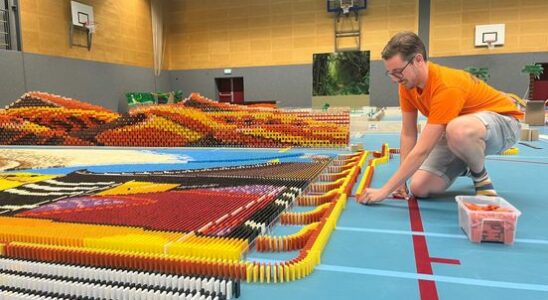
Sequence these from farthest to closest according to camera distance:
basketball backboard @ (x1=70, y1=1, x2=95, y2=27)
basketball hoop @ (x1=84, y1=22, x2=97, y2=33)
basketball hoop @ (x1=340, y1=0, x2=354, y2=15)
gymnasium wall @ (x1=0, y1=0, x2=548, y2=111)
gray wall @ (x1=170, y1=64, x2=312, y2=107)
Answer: gray wall @ (x1=170, y1=64, x2=312, y2=107) < basketball hoop @ (x1=340, y1=0, x2=354, y2=15) < basketball hoop @ (x1=84, y1=22, x2=97, y2=33) < basketball backboard @ (x1=70, y1=1, x2=95, y2=27) < gymnasium wall @ (x1=0, y1=0, x2=548, y2=111)

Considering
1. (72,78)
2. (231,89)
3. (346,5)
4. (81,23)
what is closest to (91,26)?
(81,23)

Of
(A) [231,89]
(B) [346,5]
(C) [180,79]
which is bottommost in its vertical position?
(A) [231,89]

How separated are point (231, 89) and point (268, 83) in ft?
6.21

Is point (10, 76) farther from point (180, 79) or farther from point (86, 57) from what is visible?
A: point (180, 79)

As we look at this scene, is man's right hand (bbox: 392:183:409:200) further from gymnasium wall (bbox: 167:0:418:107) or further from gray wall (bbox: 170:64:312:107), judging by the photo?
gray wall (bbox: 170:64:312:107)

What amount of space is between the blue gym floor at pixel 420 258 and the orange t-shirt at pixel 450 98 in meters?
0.56

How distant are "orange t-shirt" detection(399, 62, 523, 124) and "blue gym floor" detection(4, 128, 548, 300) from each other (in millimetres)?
563

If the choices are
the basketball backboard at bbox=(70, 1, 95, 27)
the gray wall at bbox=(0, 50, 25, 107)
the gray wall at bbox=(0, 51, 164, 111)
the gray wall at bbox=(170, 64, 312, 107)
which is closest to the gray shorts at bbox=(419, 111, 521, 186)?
the gray wall at bbox=(0, 51, 164, 111)

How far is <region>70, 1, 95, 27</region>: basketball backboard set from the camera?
12250 millimetres

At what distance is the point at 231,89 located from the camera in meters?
17.8

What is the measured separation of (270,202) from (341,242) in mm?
608

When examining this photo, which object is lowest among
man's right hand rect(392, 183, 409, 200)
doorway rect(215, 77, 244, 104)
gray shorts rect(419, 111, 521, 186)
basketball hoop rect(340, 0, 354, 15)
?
man's right hand rect(392, 183, 409, 200)

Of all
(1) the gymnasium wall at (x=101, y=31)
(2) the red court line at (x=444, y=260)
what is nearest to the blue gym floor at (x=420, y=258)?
(2) the red court line at (x=444, y=260)

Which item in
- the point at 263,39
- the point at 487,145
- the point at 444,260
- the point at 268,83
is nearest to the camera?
the point at 444,260
